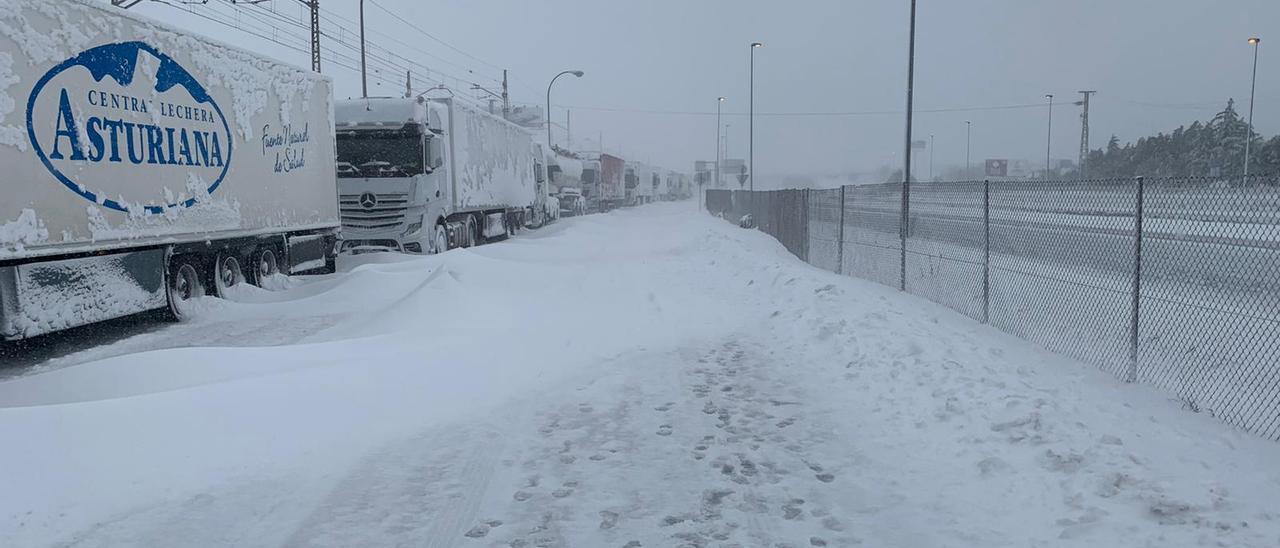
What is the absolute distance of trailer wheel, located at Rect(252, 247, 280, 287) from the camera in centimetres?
1452

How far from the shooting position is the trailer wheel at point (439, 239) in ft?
64.7

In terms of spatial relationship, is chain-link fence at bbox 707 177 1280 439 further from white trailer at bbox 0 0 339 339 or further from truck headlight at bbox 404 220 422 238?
white trailer at bbox 0 0 339 339

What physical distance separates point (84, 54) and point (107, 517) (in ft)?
24.5

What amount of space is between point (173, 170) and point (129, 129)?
0.97 m

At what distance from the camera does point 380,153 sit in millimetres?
18609

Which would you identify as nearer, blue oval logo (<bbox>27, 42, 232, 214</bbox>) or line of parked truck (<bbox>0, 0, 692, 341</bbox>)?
line of parked truck (<bbox>0, 0, 692, 341</bbox>)

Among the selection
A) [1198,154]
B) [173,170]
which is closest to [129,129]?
[173,170]

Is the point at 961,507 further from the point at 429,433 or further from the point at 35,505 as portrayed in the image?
the point at 35,505

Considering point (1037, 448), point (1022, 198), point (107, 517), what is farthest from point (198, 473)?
point (1022, 198)

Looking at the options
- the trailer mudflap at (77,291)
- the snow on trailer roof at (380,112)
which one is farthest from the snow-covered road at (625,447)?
the snow on trailer roof at (380,112)

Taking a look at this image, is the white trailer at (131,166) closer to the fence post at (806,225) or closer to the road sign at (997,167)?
the fence post at (806,225)

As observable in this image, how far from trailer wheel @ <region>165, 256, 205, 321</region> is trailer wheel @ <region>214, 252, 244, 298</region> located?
298mm

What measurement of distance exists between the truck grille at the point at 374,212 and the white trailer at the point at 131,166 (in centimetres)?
313

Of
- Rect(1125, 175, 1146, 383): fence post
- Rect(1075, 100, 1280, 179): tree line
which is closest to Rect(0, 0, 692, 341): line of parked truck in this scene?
Rect(1125, 175, 1146, 383): fence post
